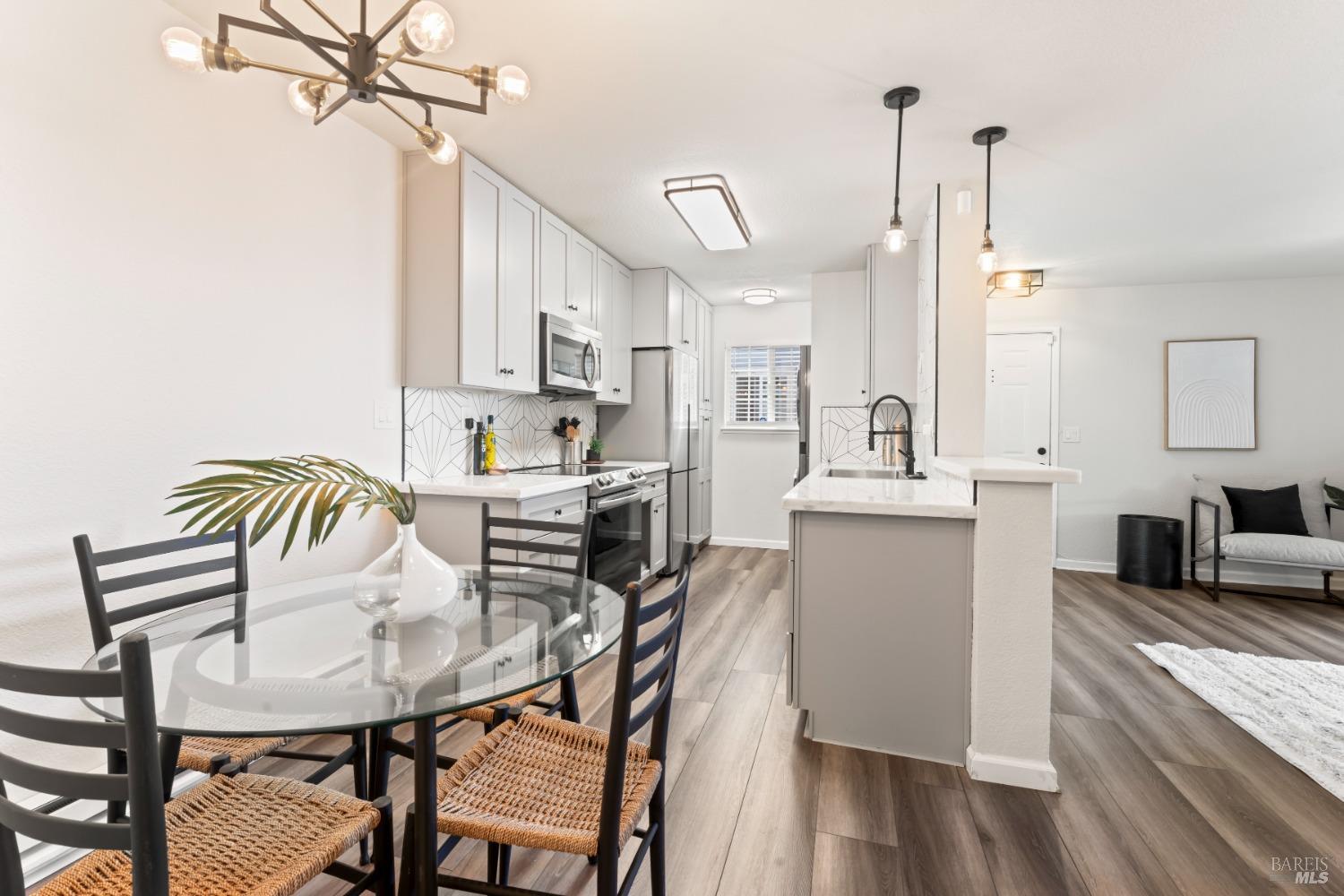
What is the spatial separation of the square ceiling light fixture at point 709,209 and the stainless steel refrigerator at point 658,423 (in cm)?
125

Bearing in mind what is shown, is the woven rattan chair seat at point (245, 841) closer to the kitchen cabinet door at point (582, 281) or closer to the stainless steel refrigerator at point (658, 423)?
the kitchen cabinet door at point (582, 281)

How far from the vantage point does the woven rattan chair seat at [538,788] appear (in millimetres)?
1084

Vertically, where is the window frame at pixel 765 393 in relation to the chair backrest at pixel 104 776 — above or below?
above

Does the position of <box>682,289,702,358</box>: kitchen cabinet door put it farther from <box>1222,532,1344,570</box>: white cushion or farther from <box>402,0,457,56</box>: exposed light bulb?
<box>1222,532,1344,570</box>: white cushion

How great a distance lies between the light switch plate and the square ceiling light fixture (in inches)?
66.3

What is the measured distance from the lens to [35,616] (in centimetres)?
160

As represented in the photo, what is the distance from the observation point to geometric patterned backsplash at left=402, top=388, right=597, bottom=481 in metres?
2.98

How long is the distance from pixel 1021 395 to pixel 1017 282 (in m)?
1.04

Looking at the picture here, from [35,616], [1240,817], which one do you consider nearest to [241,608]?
[35,616]

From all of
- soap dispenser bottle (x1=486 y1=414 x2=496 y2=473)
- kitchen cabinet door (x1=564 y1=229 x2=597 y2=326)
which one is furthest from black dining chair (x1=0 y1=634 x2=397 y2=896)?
kitchen cabinet door (x1=564 y1=229 x2=597 y2=326)

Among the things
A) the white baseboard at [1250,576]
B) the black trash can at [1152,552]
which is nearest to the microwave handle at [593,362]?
the black trash can at [1152,552]

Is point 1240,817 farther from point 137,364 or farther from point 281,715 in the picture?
point 137,364

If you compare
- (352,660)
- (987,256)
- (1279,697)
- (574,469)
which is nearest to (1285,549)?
(1279,697)

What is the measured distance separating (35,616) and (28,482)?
36cm
